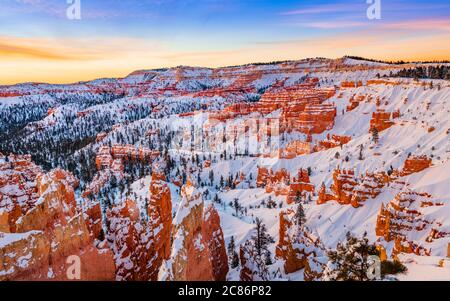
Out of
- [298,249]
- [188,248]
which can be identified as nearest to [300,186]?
[298,249]

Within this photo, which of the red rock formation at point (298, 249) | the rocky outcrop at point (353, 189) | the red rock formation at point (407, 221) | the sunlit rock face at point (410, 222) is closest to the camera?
the red rock formation at point (298, 249)

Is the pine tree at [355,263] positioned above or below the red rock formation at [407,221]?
above

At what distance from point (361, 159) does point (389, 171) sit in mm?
5942

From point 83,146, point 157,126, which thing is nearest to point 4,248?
point 83,146

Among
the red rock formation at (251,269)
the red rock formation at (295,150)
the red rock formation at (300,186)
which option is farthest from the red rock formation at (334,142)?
the red rock formation at (251,269)

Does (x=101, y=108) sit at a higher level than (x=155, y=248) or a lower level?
higher

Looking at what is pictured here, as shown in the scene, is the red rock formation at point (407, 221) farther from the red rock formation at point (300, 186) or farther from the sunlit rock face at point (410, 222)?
the red rock formation at point (300, 186)

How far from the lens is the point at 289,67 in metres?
166

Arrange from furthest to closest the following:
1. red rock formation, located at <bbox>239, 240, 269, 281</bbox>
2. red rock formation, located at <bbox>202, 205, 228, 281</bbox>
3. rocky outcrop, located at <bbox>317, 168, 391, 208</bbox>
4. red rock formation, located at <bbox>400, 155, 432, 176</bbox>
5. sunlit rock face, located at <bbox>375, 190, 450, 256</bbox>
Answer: red rock formation, located at <bbox>400, 155, 432, 176</bbox>
rocky outcrop, located at <bbox>317, 168, 391, 208</bbox>
sunlit rock face, located at <bbox>375, 190, 450, 256</bbox>
red rock formation, located at <bbox>239, 240, 269, 281</bbox>
red rock formation, located at <bbox>202, 205, 228, 281</bbox>

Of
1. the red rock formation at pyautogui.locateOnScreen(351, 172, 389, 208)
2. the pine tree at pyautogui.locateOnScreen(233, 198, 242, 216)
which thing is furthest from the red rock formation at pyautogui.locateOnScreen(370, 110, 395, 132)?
the pine tree at pyautogui.locateOnScreen(233, 198, 242, 216)

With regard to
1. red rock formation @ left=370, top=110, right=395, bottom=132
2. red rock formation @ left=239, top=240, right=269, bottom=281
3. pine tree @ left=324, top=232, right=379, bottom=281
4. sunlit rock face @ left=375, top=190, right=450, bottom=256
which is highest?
red rock formation @ left=370, top=110, right=395, bottom=132

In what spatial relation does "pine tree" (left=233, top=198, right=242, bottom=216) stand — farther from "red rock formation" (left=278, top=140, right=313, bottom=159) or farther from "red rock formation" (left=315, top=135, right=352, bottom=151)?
"red rock formation" (left=315, top=135, right=352, bottom=151)
